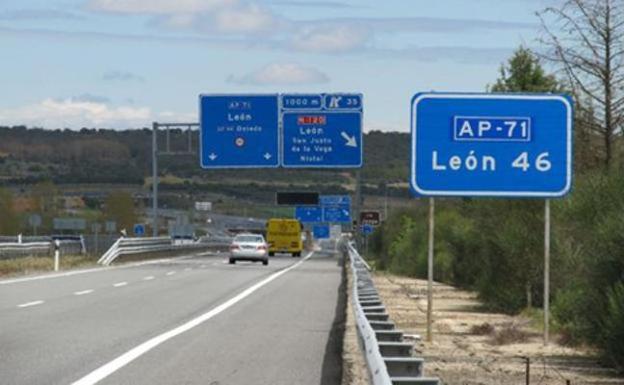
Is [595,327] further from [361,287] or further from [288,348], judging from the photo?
[361,287]

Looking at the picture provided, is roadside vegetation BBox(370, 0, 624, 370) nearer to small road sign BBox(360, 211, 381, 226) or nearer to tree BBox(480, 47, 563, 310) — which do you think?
tree BBox(480, 47, 563, 310)

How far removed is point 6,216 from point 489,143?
125 m

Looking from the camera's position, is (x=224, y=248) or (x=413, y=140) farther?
(x=224, y=248)

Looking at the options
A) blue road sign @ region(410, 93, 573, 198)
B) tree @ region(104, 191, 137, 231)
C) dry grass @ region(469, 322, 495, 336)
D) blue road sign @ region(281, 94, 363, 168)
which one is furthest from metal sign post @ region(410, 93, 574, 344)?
tree @ region(104, 191, 137, 231)

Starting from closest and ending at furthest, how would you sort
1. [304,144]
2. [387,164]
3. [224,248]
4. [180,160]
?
[304,144] → [224,248] → [387,164] → [180,160]

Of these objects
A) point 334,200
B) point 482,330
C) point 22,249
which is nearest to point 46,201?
point 334,200

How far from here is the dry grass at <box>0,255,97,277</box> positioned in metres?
42.2

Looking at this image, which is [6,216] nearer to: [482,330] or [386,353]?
[482,330]

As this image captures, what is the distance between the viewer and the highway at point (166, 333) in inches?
569

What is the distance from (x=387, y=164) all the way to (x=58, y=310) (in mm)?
115630

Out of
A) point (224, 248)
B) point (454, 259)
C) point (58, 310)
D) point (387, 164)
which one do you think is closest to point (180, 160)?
Result: point (387, 164)

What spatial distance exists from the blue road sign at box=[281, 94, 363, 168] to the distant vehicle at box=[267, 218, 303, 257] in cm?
3961

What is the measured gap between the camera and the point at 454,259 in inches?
1657

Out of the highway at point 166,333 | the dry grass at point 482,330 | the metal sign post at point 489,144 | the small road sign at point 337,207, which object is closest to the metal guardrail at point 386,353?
the highway at point 166,333
